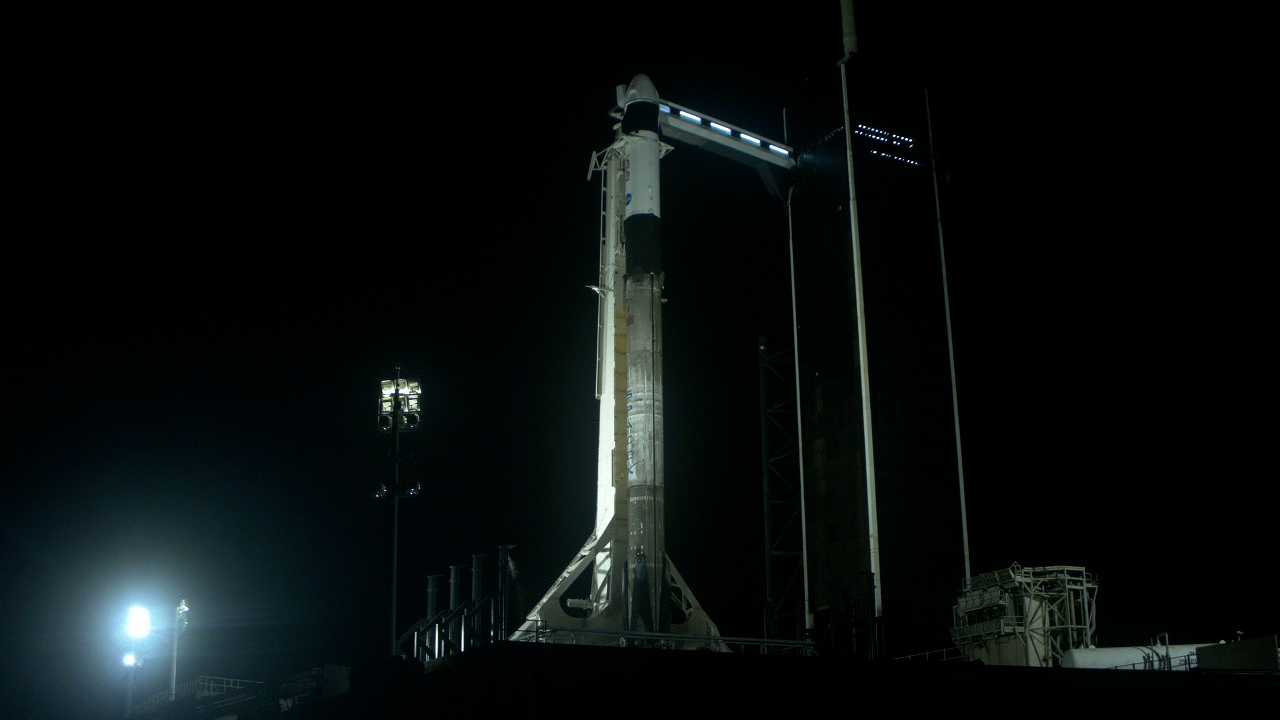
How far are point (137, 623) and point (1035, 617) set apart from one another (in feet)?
79.1

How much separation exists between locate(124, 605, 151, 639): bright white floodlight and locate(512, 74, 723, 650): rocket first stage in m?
11.2

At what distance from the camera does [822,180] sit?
36.4 metres

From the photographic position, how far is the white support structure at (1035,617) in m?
27.4

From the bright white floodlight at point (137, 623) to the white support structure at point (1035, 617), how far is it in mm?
22808

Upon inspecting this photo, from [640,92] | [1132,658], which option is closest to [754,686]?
[1132,658]

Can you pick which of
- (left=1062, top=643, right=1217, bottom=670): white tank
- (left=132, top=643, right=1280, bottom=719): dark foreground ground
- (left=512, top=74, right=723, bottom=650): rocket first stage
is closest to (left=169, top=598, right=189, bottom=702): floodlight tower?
(left=512, top=74, right=723, bottom=650): rocket first stage

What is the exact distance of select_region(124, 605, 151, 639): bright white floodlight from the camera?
32.4m

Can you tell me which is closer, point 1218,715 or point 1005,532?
point 1218,715

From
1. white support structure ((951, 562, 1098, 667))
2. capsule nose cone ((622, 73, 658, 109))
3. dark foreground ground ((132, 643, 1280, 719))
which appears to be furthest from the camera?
capsule nose cone ((622, 73, 658, 109))

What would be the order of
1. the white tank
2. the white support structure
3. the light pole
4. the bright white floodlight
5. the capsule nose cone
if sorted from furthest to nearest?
1. the capsule nose cone
2. the bright white floodlight
3. the white support structure
4. the white tank
5. the light pole

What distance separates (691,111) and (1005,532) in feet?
53.5

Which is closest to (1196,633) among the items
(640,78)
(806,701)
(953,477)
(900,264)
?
(953,477)

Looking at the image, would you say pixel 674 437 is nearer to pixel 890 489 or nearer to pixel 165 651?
pixel 890 489

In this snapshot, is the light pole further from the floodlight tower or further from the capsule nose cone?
the floodlight tower
